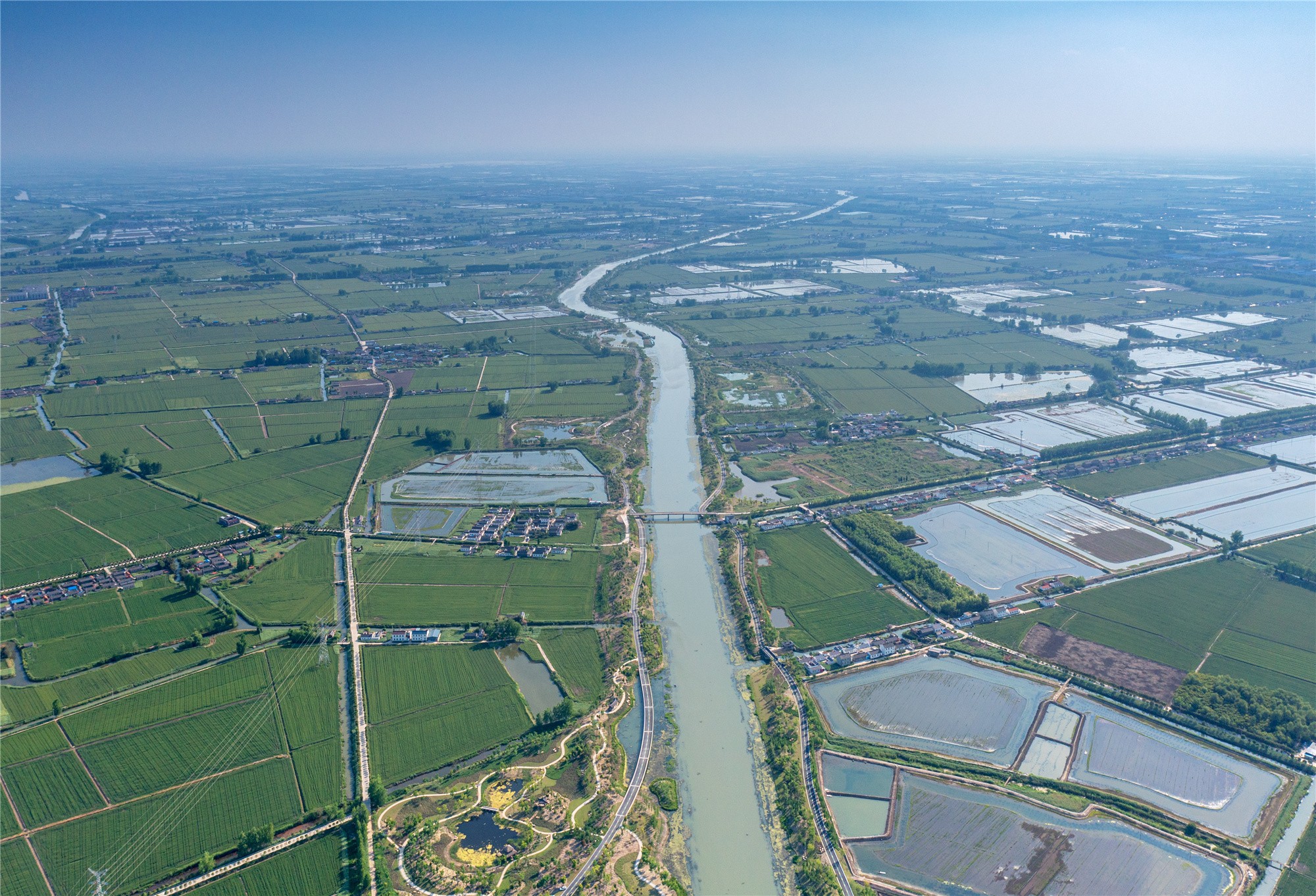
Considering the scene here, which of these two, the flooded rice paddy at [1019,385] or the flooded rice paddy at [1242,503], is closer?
the flooded rice paddy at [1242,503]

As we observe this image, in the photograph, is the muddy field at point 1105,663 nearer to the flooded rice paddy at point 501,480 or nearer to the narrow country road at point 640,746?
the narrow country road at point 640,746

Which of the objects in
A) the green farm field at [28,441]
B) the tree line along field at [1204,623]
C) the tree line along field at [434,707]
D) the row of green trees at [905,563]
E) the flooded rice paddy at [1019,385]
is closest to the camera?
the tree line along field at [434,707]

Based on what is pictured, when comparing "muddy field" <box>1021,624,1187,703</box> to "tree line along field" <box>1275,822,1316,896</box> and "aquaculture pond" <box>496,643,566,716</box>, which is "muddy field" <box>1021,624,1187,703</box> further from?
"aquaculture pond" <box>496,643,566,716</box>

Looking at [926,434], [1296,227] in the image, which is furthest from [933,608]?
[1296,227]

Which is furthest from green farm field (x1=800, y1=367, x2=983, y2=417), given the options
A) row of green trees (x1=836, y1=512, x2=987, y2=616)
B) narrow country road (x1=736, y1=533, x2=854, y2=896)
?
narrow country road (x1=736, y1=533, x2=854, y2=896)

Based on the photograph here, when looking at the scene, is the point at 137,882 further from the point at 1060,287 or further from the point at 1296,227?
the point at 1296,227

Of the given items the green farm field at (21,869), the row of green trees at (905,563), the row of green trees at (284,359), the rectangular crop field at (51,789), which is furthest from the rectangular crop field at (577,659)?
the row of green trees at (284,359)

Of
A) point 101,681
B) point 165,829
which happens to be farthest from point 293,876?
point 101,681
